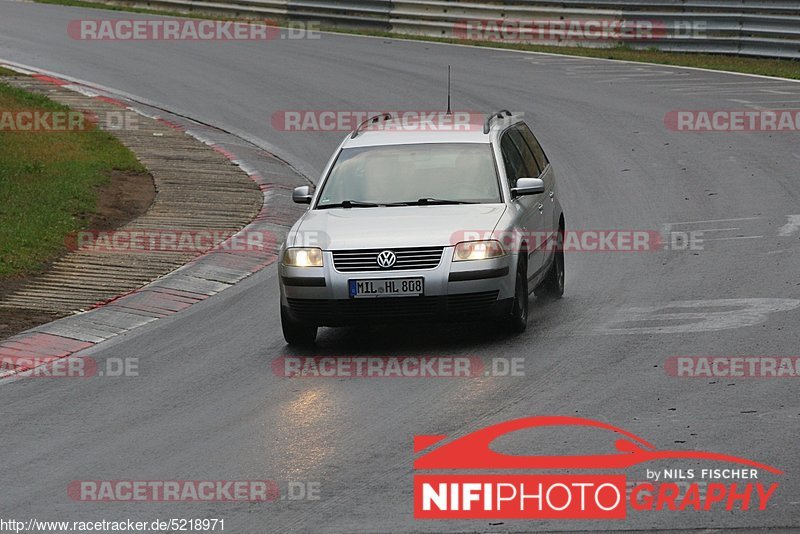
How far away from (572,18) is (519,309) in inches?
782

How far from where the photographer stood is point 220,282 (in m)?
13.6

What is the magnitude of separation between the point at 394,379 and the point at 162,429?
1.76 m

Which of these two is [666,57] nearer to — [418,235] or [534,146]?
[534,146]

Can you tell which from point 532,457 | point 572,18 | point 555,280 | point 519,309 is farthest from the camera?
point 572,18

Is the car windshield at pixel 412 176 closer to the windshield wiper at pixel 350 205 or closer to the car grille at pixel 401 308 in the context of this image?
the windshield wiper at pixel 350 205

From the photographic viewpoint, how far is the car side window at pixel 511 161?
464 inches

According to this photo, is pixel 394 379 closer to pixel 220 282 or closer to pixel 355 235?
pixel 355 235

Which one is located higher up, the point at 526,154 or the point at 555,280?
the point at 526,154

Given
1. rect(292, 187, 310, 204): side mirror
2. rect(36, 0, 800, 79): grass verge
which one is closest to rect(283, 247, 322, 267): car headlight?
rect(292, 187, 310, 204): side mirror

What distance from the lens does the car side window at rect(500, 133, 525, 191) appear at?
11.8 m

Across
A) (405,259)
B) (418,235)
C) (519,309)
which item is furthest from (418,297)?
(519,309)

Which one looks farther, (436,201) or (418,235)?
(436,201)

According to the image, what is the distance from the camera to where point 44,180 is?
17.2m

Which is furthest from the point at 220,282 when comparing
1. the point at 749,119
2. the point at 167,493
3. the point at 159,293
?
the point at 749,119
